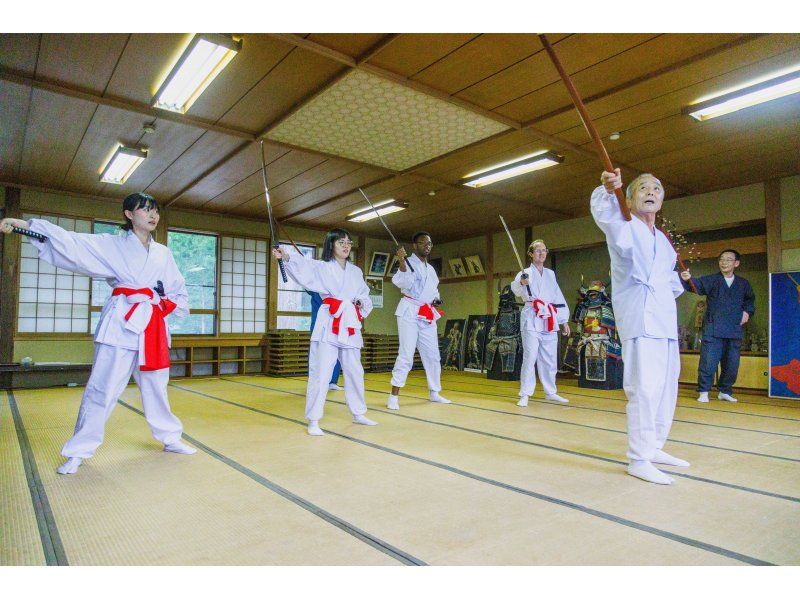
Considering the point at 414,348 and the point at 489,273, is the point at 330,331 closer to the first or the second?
the point at 414,348

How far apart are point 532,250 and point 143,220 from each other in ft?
11.3

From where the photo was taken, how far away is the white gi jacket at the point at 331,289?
3445 mm

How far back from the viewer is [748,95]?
3967 millimetres

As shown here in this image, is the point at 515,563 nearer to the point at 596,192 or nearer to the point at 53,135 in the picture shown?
the point at 596,192

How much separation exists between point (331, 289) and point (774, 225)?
221 inches

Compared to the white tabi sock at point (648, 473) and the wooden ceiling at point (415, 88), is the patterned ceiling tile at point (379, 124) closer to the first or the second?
the wooden ceiling at point (415, 88)

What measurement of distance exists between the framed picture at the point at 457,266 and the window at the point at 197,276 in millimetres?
4572

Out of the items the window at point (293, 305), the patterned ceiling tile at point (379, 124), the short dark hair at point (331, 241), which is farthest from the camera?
the window at point (293, 305)

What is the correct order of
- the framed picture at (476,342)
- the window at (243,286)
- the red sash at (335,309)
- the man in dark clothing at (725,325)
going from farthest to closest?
1. the framed picture at (476,342)
2. the window at (243,286)
3. the man in dark clothing at (725,325)
4. the red sash at (335,309)

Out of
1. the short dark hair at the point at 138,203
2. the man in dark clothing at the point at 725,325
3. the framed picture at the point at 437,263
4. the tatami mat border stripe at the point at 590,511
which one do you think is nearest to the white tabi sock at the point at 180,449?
the tatami mat border stripe at the point at 590,511

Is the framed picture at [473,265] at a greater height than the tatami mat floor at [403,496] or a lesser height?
greater

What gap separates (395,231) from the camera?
9.55 m

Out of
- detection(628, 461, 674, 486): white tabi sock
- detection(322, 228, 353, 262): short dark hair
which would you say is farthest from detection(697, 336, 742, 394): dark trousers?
detection(322, 228, 353, 262): short dark hair

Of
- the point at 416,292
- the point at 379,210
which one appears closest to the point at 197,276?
the point at 379,210
